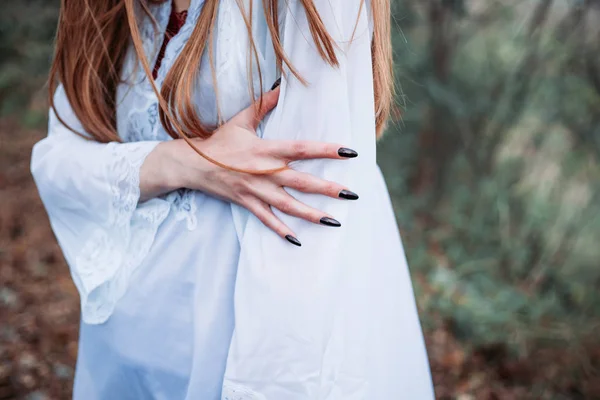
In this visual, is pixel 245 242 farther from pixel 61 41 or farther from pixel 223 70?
pixel 61 41

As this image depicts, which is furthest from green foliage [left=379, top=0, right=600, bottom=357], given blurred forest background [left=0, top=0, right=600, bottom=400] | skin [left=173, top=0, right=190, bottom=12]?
skin [left=173, top=0, right=190, bottom=12]

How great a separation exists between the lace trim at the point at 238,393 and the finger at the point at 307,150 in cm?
39

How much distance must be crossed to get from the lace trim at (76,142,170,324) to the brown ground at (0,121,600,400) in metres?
2.00

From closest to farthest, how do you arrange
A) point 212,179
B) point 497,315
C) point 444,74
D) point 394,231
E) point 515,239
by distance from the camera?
point 212,179 → point 394,231 → point 497,315 → point 515,239 → point 444,74

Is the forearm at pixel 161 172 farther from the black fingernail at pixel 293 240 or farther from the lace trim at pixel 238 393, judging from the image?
the lace trim at pixel 238 393

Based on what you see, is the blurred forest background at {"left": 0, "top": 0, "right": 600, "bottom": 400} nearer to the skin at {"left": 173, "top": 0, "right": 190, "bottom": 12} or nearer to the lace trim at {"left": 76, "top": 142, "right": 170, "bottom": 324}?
the skin at {"left": 173, "top": 0, "right": 190, "bottom": 12}

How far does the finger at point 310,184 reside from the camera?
99 cm

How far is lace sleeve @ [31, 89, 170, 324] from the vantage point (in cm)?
122

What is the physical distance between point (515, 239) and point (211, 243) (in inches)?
121

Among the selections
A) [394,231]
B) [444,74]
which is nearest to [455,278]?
[444,74]

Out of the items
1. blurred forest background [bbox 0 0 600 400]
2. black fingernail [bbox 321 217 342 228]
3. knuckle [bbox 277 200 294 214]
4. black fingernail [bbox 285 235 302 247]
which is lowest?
blurred forest background [bbox 0 0 600 400]

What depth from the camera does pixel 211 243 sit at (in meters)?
1.12

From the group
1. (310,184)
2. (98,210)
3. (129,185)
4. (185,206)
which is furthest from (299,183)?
(98,210)

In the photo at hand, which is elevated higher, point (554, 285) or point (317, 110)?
point (317, 110)
